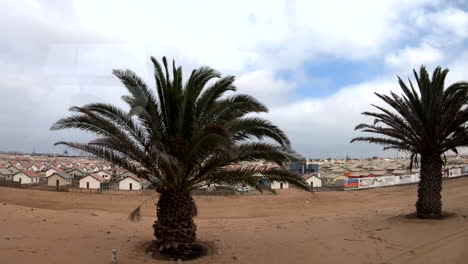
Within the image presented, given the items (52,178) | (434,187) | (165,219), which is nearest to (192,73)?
(165,219)

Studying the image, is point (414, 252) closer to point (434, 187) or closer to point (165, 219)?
point (434, 187)

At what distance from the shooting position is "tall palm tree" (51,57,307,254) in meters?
8.39

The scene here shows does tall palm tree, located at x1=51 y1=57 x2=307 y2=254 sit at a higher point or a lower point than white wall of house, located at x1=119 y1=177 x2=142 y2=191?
higher

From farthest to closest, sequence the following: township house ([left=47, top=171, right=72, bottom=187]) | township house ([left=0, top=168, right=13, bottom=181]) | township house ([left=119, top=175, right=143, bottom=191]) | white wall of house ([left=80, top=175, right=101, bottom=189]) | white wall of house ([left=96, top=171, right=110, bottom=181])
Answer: township house ([left=0, top=168, right=13, bottom=181]), white wall of house ([left=96, top=171, right=110, bottom=181]), township house ([left=47, top=171, right=72, bottom=187]), white wall of house ([left=80, top=175, right=101, bottom=189]), township house ([left=119, top=175, right=143, bottom=191])

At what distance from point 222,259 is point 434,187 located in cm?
934

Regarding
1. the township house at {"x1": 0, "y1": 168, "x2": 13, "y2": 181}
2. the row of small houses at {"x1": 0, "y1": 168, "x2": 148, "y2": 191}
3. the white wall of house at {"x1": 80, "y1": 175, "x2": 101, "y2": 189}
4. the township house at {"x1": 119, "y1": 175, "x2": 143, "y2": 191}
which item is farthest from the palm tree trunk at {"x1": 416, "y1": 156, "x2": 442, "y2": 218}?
the township house at {"x1": 0, "y1": 168, "x2": 13, "y2": 181}

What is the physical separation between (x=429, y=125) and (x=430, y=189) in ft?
8.20

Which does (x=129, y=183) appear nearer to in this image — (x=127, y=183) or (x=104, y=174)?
(x=127, y=183)

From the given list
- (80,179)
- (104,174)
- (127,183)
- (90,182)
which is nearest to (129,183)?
(127,183)

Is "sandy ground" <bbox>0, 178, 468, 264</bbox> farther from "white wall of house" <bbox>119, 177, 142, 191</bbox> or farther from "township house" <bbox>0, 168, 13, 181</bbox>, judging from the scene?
"township house" <bbox>0, 168, 13, 181</bbox>

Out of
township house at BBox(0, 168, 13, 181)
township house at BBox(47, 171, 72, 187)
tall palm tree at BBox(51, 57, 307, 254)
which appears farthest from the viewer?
township house at BBox(0, 168, 13, 181)

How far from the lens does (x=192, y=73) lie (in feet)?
29.2

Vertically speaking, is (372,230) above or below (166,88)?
below

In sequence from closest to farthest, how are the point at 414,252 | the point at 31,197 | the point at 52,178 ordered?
1. the point at 414,252
2. the point at 31,197
3. the point at 52,178
